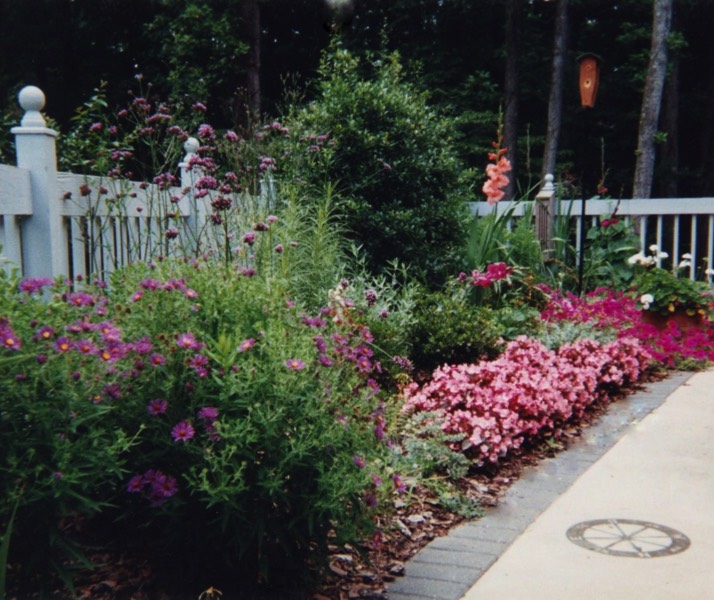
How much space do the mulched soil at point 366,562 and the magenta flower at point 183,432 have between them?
48 centimetres

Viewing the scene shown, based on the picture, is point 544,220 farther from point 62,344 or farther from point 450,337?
point 62,344

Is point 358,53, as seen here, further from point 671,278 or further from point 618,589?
point 618,589

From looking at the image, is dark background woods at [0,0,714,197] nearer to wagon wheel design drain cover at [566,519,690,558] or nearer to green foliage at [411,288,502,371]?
green foliage at [411,288,502,371]

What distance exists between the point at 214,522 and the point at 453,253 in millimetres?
4898

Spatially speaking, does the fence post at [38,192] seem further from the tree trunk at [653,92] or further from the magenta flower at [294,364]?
the tree trunk at [653,92]

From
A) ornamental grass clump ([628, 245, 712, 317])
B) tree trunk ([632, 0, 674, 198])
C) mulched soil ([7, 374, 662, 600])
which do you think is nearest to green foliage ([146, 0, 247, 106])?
tree trunk ([632, 0, 674, 198])

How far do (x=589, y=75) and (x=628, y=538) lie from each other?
623 centimetres

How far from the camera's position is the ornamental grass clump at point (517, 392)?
364 cm

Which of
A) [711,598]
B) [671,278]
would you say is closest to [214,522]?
[711,598]

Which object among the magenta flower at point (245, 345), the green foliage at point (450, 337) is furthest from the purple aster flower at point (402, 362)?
→ the magenta flower at point (245, 345)

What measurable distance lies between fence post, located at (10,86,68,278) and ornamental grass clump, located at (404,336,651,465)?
190cm

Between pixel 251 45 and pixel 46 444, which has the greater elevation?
pixel 251 45

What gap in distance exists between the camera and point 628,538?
9.23ft

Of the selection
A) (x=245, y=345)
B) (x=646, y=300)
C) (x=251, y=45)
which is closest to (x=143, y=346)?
(x=245, y=345)
